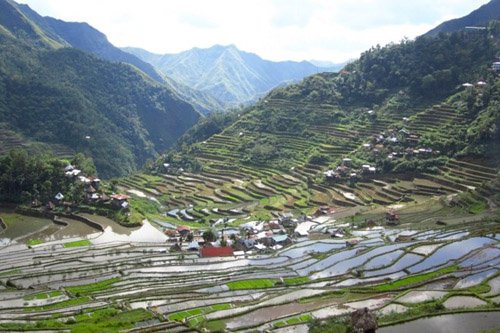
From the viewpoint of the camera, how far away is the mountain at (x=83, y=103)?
90312 mm

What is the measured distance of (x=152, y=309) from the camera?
73.8ft

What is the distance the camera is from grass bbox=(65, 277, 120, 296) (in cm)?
2589

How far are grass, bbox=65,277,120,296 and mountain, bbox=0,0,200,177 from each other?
208 feet

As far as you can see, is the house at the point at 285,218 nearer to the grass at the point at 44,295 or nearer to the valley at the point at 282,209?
the valley at the point at 282,209

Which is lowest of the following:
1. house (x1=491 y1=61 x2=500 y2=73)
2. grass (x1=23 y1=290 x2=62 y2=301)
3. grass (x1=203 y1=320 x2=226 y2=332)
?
grass (x1=23 y1=290 x2=62 y2=301)

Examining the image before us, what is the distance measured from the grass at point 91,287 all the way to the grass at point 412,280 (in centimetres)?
1410

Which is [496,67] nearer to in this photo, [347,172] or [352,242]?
[347,172]

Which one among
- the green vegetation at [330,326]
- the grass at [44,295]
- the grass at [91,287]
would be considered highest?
the green vegetation at [330,326]

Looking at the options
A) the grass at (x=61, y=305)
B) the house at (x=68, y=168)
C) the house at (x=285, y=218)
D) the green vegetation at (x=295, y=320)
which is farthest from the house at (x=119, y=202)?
the green vegetation at (x=295, y=320)

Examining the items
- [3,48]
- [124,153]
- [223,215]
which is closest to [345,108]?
[223,215]

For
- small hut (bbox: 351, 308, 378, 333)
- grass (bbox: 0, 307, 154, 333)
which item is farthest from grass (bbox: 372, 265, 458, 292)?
grass (bbox: 0, 307, 154, 333)

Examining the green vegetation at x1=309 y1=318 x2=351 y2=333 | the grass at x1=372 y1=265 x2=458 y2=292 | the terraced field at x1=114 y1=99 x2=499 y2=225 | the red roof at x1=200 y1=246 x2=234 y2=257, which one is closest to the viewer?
the green vegetation at x1=309 y1=318 x2=351 y2=333

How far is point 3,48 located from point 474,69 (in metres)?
93.5

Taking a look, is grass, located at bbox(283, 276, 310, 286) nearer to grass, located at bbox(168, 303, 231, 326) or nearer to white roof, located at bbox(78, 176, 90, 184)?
grass, located at bbox(168, 303, 231, 326)
